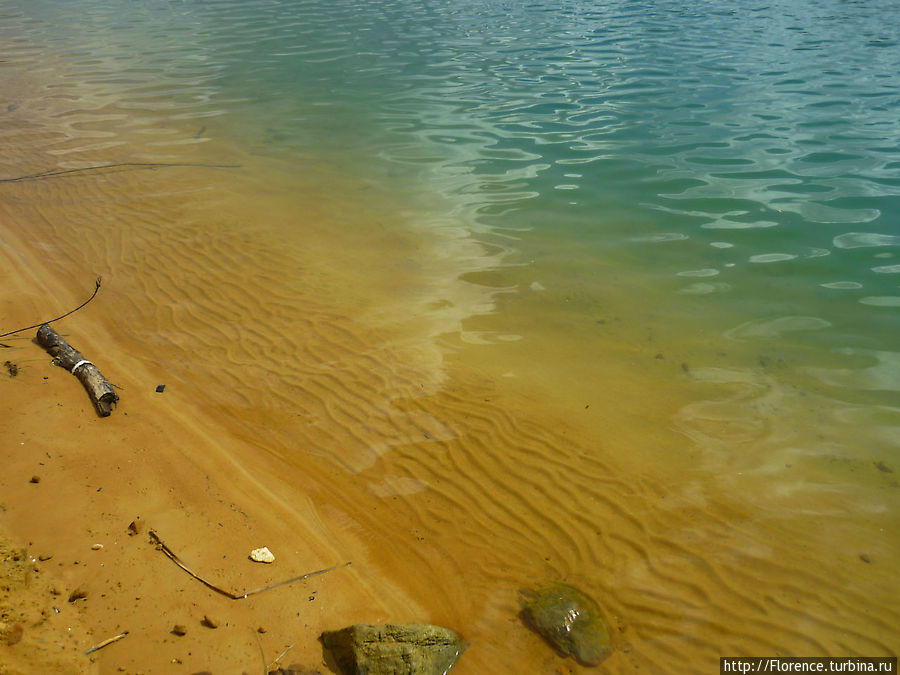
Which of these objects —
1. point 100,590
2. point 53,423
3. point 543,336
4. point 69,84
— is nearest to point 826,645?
point 543,336

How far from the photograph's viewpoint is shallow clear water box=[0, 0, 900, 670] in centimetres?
558

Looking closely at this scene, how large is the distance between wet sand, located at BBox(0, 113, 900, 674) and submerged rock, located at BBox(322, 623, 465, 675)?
0.14 metres

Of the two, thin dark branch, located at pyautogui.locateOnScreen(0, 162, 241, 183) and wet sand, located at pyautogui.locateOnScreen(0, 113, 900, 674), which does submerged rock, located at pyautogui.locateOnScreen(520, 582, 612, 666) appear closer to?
wet sand, located at pyautogui.locateOnScreen(0, 113, 900, 674)

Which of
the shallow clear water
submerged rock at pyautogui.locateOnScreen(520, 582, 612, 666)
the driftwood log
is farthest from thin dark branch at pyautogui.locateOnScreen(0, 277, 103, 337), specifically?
submerged rock at pyautogui.locateOnScreen(520, 582, 612, 666)

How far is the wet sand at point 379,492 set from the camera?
3.68 m

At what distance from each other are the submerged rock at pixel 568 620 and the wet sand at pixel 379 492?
3.1 inches

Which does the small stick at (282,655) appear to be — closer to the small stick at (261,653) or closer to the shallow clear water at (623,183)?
the small stick at (261,653)

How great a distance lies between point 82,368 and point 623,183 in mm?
8146

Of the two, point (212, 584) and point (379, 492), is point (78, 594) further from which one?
point (379, 492)

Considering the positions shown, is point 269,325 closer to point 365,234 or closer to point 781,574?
point 365,234

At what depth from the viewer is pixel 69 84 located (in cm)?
1723

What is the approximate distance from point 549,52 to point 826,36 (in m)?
8.43

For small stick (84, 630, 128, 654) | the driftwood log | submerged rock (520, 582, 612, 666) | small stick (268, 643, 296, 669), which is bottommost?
submerged rock (520, 582, 612, 666)

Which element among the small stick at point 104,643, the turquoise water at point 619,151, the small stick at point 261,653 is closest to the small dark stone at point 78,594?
the small stick at point 104,643
